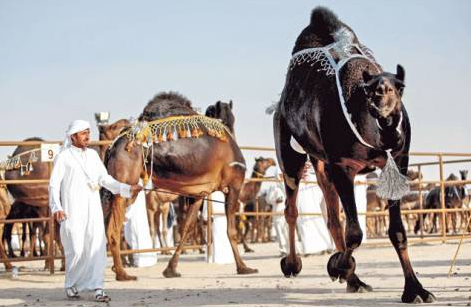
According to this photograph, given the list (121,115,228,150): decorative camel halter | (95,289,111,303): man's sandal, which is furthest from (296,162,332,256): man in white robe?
(95,289,111,303): man's sandal

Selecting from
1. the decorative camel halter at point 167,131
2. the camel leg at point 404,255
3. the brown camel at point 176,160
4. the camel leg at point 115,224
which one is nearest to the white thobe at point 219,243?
the brown camel at point 176,160

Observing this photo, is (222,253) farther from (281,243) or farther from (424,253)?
(424,253)

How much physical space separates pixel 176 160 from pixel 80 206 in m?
3.12

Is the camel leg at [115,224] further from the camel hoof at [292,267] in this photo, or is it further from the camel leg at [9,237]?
the camel leg at [9,237]

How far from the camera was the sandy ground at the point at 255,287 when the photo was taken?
23.2ft

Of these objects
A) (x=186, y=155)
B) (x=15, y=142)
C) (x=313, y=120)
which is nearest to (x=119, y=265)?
(x=186, y=155)

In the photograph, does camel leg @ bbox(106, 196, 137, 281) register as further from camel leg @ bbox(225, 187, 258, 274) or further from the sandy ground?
camel leg @ bbox(225, 187, 258, 274)

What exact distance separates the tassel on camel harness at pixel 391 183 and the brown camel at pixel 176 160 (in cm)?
446

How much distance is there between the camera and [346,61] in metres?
7.39

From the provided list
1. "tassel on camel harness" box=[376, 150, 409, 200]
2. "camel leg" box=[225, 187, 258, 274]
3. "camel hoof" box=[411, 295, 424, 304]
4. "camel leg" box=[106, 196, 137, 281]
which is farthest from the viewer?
"camel leg" box=[225, 187, 258, 274]

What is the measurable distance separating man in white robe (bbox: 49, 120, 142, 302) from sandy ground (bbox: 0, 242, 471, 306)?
28 centimetres

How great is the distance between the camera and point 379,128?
6543 millimetres

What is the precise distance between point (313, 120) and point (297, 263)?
2.07 metres

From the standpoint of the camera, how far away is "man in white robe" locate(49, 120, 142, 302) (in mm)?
Answer: 8102
